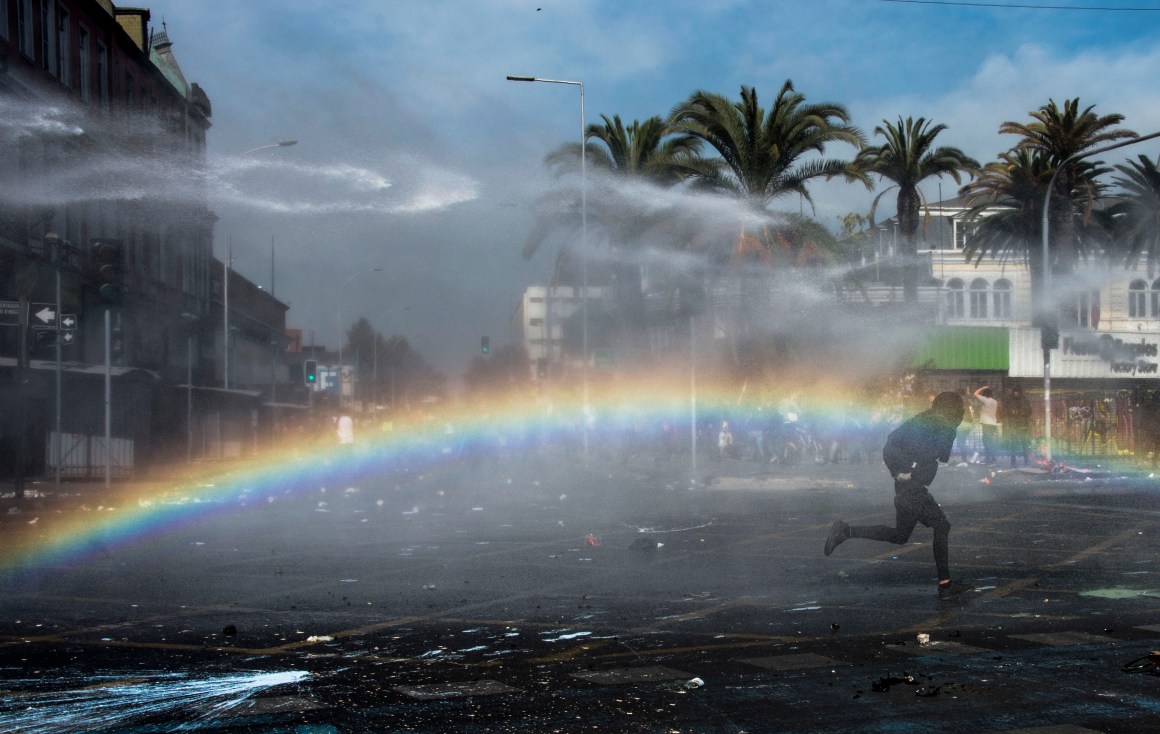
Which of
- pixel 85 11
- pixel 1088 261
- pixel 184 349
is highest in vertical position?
pixel 85 11

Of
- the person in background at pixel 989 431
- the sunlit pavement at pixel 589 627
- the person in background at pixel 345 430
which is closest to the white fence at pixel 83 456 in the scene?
the person in background at pixel 345 430

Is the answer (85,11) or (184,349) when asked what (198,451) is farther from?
(85,11)

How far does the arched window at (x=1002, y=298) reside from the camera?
1928 inches

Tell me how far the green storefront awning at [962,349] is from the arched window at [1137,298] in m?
11.1

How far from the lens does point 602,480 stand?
25.7 meters

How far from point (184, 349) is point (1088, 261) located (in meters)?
34.3

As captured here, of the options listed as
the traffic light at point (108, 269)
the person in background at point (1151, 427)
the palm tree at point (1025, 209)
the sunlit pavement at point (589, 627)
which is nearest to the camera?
the sunlit pavement at point (589, 627)

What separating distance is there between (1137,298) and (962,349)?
44.6 ft

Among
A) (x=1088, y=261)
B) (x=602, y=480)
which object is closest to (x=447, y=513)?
(x=602, y=480)

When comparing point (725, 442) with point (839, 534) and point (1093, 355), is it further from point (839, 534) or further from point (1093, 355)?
point (839, 534)

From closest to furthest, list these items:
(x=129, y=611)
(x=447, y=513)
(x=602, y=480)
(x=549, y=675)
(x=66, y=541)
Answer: (x=549, y=675)
(x=129, y=611)
(x=66, y=541)
(x=447, y=513)
(x=602, y=480)

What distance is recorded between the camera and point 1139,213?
40.5 meters

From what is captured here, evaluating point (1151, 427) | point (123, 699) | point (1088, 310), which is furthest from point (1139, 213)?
point (123, 699)

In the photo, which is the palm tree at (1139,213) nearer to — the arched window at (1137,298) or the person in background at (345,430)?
the arched window at (1137,298)
